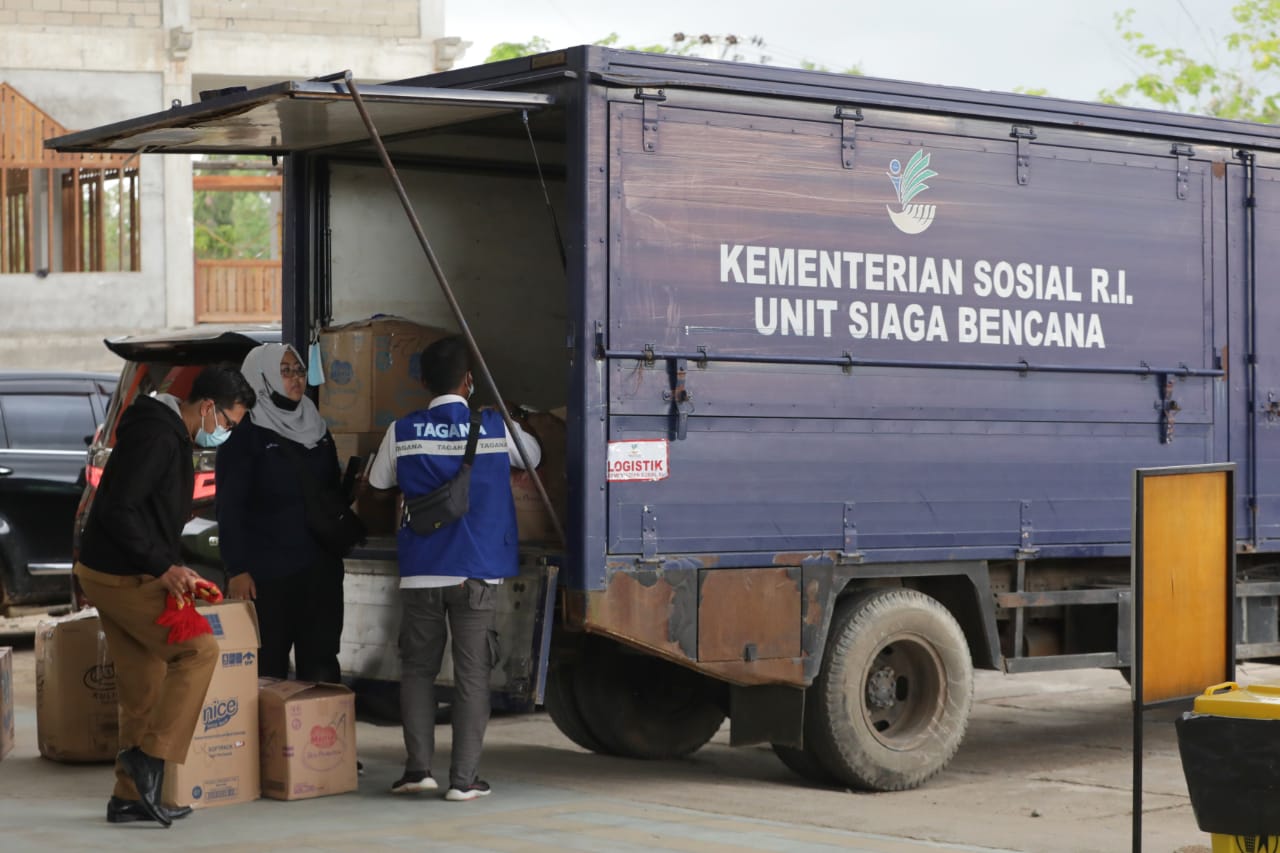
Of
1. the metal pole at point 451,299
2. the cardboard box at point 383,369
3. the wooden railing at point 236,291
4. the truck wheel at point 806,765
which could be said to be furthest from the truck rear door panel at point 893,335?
the wooden railing at point 236,291

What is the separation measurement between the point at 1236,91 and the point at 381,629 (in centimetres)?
2801

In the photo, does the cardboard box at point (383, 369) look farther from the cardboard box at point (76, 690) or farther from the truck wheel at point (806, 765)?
the truck wheel at point (806, 765)

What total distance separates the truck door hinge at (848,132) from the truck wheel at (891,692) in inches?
75.4

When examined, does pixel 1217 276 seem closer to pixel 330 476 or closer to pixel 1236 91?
pixel 330 476

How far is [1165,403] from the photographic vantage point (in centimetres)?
914

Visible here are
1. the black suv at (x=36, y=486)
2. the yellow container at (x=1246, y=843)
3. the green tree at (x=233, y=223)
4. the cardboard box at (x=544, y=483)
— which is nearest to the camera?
the yellow container at (x=1246, y=843)

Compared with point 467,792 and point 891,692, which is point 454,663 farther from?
point 891,692

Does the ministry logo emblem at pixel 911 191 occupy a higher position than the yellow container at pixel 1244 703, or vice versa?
the ministry logo emblem at pixel 911 191

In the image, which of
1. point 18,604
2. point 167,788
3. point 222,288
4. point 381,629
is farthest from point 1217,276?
point 222,288

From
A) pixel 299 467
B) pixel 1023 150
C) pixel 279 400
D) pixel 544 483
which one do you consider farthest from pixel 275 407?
pixel 1023 150

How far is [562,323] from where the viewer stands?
938 centimetres

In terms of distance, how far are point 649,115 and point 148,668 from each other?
9.63 ft

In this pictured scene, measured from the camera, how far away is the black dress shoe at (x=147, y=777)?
23.0ft

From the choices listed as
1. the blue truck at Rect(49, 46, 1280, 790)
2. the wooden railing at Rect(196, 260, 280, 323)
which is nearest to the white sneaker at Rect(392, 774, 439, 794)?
the blue truck at Rect(49, 46, 1280, 790)
